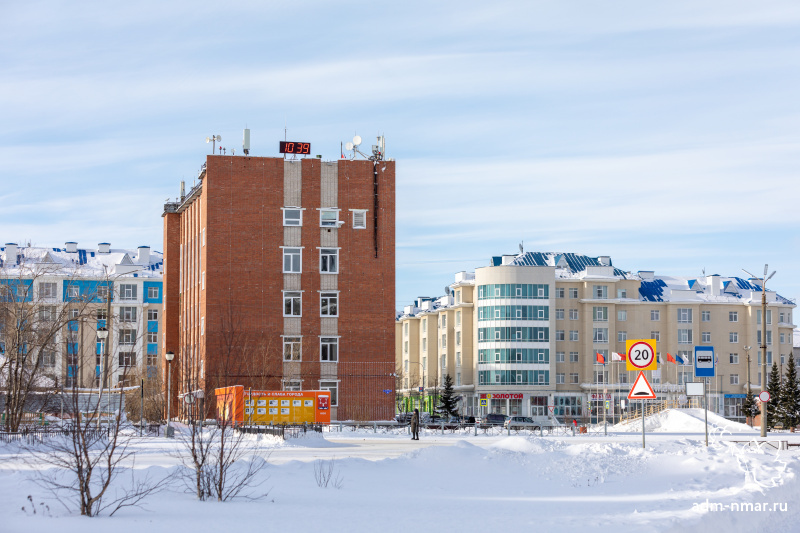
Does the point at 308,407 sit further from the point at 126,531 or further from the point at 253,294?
the point at 126,531

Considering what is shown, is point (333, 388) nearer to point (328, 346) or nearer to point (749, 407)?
point (328, 346)

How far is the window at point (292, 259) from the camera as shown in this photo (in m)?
62.3

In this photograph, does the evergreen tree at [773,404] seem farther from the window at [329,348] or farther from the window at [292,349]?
the window at [292,349]

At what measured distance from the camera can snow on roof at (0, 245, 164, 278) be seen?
10175cm

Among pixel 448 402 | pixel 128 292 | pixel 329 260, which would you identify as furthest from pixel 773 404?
pixel 128 292

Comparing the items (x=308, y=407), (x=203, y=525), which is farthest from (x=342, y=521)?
(x=308, y=407)

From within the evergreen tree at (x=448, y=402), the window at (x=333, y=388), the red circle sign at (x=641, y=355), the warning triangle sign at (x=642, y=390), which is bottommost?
the evergreen tree at (x=448, y=402)

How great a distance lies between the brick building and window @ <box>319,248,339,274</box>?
0.07 m

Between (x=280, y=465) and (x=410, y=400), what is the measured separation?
9754cm

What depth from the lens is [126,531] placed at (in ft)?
43.5

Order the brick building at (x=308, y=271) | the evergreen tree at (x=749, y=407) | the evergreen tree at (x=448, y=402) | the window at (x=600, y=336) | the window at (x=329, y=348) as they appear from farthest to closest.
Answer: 1. the window at (x=600, y=336)
2. the evergreen tree at (x=448, y=402)
3. the evergreen tree at (x=749, y=407)
4. the window at (x=329, y=348)
5. the brick building at (x=308, y=271)

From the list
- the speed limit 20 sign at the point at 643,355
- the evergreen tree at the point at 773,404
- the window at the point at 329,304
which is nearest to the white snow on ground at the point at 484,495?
the speed limit 20 sign at the point at 643,355

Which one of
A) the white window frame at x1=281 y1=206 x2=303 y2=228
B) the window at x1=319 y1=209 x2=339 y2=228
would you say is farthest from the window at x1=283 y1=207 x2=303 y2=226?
the window at x1=319 y1=209 x2=339 y2=228

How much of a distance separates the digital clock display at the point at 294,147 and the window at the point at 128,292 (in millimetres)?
45494
